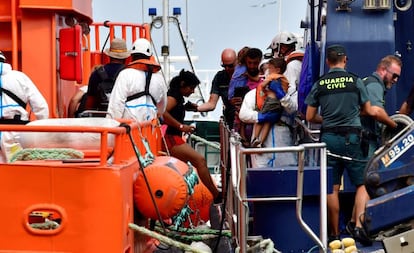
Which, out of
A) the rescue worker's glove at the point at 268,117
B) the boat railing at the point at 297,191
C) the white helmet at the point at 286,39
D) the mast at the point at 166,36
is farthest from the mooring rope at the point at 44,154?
the mast at the point at 166,36

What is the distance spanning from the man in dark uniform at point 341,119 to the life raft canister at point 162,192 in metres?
1.19

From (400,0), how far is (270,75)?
1346 mm

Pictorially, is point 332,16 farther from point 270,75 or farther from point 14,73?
point 14,73

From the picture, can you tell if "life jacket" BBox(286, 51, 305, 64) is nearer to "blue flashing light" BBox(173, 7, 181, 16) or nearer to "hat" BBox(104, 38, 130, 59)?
"hat" BBox(104, 38, 130, 59)

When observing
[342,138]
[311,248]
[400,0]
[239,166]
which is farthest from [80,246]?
[400,0]

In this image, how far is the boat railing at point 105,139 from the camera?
6434mm

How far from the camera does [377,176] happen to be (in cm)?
671

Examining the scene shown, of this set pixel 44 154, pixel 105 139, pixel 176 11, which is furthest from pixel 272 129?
pixel 176 11

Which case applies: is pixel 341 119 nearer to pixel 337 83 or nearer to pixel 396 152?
pixel 337 83

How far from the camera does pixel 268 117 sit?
9.12 m

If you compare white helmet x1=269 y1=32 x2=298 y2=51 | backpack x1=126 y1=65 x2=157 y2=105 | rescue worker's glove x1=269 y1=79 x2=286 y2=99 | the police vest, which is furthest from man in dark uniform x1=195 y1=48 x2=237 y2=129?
the police vest

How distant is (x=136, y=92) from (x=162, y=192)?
172 centimetres

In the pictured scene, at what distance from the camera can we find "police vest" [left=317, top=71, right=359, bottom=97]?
300 inches

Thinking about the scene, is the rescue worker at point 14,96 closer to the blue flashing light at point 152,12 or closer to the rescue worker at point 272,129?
the rescue worker at point 272,129
